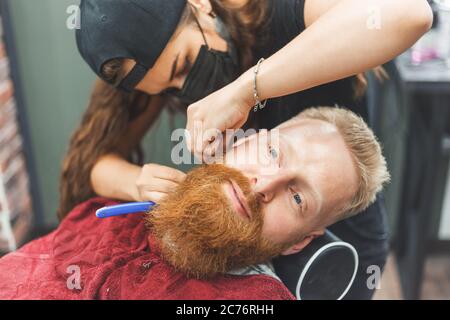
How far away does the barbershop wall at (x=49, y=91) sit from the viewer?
864mm

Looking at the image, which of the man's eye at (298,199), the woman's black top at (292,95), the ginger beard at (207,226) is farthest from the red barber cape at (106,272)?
the woman's black top at (292,95)

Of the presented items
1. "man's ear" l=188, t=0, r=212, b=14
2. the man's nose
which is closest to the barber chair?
the man's nose

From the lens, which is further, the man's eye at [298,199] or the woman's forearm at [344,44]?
the man's eye at [298,199]

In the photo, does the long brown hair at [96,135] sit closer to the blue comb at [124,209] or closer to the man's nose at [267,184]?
the blue comb at [124,209]

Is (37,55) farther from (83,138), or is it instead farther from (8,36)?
(83,138)

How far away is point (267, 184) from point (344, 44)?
215 millimetres

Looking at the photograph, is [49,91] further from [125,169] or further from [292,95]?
[292,95]

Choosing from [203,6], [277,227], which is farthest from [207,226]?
[203,6]

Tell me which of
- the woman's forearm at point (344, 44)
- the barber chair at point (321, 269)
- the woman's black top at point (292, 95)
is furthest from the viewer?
the barber chair at point (321, 269)

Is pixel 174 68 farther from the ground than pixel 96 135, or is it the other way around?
pixel 174 68

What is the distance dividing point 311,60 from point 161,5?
0.22 meters

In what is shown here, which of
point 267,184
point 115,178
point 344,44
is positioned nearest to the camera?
point 344,44

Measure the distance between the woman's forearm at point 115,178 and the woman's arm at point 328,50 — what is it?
20cm

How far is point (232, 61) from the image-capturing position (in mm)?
745
